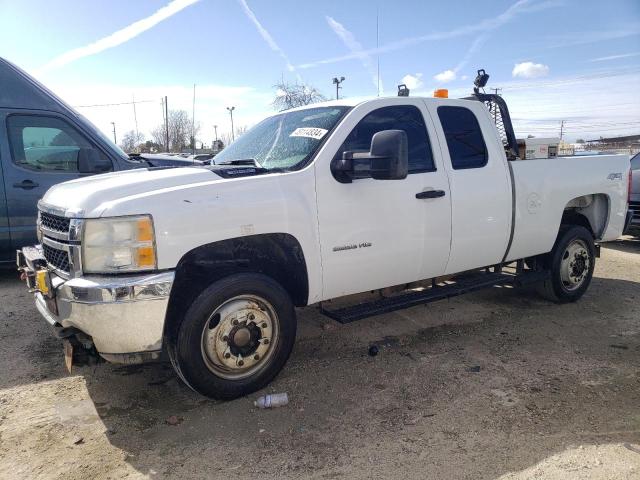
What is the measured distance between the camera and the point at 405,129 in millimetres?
4172

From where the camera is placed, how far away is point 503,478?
8.61 ft

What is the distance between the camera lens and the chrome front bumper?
2922 mm

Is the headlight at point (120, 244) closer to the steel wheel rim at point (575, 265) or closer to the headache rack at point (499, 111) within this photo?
the headache rack at point (499, 111)

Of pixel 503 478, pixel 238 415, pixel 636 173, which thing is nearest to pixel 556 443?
pixel 503 478

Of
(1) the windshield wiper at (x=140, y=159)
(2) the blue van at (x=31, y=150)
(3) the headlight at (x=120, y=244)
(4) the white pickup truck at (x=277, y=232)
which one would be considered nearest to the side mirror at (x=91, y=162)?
(2) the blue van at (x=31, y=150)

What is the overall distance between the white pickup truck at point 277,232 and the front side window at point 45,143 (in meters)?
2.72

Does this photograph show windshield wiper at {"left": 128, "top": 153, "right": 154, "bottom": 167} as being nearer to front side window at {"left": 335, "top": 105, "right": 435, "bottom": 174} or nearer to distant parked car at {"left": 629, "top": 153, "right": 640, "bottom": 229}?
front side window at {"left": 335, "top": 105, "right": 435, "bottom": 174}

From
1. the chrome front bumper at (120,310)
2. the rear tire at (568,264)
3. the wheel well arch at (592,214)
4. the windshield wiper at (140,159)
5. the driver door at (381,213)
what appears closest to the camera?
the chrome front bumper at (120,310)

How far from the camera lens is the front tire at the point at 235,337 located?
10.4ft

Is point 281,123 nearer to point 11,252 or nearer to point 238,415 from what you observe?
point 238,415

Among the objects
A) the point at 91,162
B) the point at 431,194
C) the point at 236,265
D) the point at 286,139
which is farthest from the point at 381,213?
the point at 91,162

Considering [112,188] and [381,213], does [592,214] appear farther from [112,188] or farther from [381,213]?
[112,188]

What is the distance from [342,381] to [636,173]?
8.43m

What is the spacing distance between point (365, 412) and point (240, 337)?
0.98 metres
